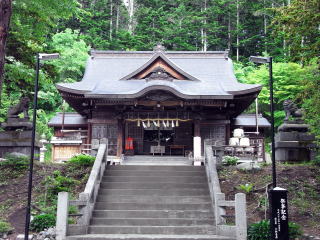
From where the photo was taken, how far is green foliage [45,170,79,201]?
43.1 feet

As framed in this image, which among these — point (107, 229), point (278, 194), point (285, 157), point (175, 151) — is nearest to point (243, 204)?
point (278, 194)

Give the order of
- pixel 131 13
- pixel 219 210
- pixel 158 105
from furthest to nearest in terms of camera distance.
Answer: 1. pixel 131 13
2. pixel 158 105
3. pixel 219 210

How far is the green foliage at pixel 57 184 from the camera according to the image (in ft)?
43.1

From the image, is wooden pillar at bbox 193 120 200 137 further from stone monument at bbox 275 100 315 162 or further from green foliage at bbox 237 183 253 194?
green foliage at bbox 237 183 253 194

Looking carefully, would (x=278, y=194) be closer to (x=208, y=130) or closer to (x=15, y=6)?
(x=15, y=6)

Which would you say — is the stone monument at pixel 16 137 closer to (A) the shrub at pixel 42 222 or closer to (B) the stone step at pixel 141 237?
(A) the shrub at pixel 42 222

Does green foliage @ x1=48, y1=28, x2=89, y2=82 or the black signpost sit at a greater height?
green foliage @ x1=48, y1=28, x2=89, y2=82

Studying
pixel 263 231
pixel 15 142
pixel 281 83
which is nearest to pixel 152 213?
pixel 263 231

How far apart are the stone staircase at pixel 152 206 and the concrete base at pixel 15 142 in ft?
14.2

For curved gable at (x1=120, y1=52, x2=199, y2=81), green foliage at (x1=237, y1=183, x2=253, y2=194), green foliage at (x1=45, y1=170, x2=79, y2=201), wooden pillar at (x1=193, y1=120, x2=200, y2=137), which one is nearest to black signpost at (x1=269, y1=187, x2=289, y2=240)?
green foliage at (x1=237, y1=183, x2=253, y2=194)

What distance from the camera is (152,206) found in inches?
479

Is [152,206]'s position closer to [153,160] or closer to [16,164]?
[16,164]

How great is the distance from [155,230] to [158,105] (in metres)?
9.06

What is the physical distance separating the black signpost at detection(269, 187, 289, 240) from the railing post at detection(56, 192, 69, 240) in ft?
17.7
